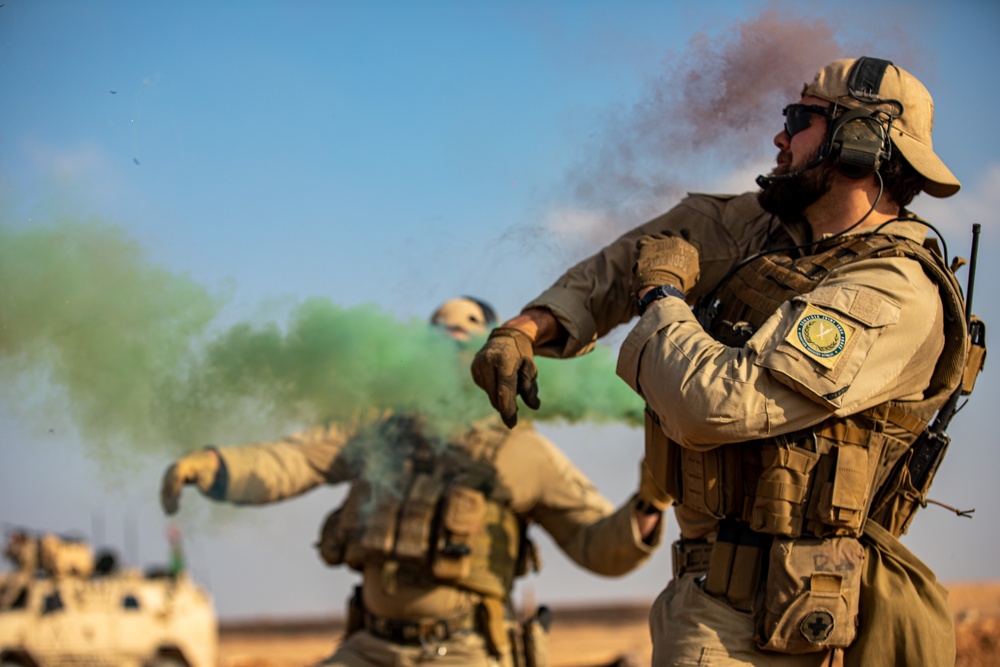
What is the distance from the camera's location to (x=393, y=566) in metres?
7.71

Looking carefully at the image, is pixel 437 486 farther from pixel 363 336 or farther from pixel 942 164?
pixel 942 164

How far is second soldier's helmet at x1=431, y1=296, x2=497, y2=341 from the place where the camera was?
840 centimetres

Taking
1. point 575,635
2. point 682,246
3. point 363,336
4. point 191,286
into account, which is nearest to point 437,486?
point 363,336

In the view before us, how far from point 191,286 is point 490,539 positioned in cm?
261

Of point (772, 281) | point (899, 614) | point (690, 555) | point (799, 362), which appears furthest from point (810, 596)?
point (772, 281)

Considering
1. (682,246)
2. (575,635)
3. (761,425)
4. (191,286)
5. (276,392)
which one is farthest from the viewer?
(575,635)

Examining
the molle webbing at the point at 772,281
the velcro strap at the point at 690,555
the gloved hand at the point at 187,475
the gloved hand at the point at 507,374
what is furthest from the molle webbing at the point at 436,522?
the molle webbing at the point at 772,281

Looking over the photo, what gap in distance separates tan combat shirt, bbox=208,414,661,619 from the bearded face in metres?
3.48

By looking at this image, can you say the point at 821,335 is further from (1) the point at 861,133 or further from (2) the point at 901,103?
(2) the point at 901,103

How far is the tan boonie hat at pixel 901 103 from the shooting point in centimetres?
442

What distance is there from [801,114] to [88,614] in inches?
540

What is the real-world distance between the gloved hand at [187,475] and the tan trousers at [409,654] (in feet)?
4.05

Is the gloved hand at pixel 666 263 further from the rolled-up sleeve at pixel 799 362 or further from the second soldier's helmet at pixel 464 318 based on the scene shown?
the second soldier's helmet at pixel 464 318

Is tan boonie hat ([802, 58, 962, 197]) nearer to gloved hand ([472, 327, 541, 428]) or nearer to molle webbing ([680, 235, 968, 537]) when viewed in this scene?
molle webbing ([680, 235, 968, 537])
